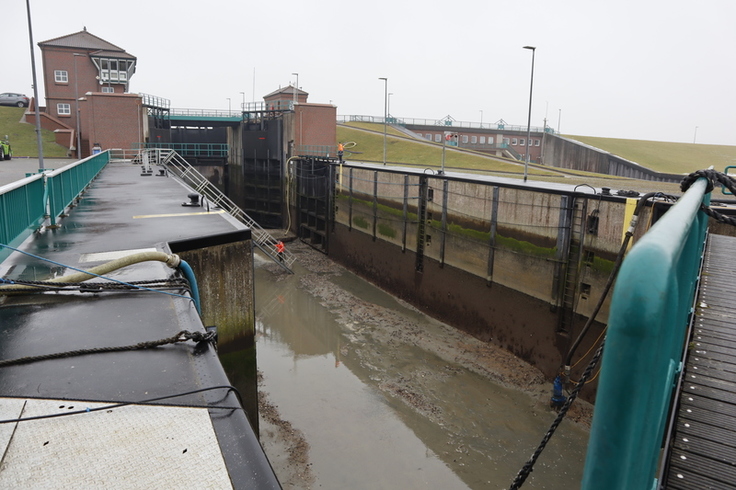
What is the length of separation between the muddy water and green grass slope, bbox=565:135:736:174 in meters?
56.3

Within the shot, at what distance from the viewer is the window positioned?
5812 centimetres

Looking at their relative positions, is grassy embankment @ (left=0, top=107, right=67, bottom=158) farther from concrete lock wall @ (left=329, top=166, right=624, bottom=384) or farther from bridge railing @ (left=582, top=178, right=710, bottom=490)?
bridge railing @ (left=582, top=178, right=710, bottom=490)

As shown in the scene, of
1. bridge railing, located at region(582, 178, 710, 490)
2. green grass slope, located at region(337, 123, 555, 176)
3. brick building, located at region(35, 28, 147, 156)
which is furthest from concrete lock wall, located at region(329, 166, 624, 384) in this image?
brick building, located at region(35, 28, 147, 156)

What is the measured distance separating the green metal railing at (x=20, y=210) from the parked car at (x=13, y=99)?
66340 mm

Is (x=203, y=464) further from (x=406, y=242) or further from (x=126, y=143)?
(x=126, y=143)

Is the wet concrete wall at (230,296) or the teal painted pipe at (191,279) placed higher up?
the teal painted pipe at (191,279)

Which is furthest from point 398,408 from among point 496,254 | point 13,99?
point 13,99

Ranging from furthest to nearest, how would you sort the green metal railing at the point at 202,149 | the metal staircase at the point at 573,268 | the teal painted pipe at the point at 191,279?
the green metal railing at the point at 202,149
the metal staircase at the point at 573,268
the teal painted pipe at the point at 191,279

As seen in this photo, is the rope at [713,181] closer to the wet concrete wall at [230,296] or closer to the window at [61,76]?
the wet concrete wall at [230,296]

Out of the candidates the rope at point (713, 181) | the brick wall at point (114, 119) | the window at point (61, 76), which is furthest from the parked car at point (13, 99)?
the rope at point (713, 181)

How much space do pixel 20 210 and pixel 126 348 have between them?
5807 millimetres

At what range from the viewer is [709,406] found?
133 inches

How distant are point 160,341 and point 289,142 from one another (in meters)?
39.3

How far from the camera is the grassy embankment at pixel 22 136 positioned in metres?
52.5
